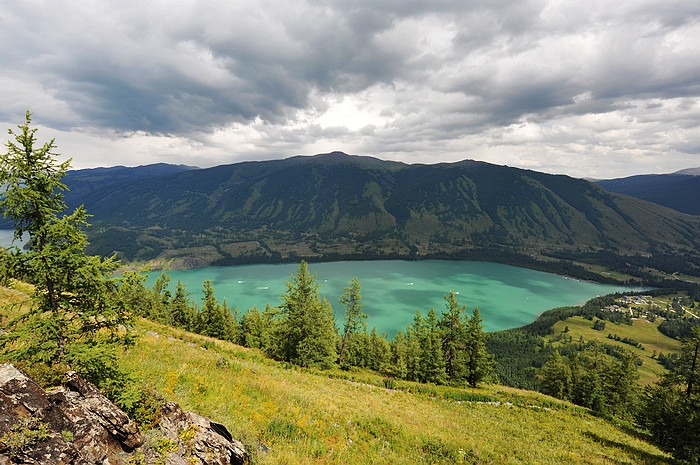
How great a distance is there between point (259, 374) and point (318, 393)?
4.61 metres

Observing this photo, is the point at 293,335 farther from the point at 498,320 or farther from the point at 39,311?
the point at 498,320

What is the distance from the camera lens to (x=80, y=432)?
23.6ft

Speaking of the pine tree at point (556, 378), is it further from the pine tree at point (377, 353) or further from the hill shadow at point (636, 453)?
the hill shadow at point (636, 453)

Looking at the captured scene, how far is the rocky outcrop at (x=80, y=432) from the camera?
20.6ft

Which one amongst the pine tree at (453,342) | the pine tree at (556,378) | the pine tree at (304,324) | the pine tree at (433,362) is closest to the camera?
the pine tree at (304,324)

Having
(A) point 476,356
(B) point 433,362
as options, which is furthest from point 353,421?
(A) point 476,356

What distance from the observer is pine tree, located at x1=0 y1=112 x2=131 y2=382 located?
843 centimetres

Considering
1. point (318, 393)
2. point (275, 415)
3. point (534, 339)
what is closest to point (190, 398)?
point (275, 415)

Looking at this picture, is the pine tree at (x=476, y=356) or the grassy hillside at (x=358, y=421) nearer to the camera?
the grassy hillside at (x=358, y=421)

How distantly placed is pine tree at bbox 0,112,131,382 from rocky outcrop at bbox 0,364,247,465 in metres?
0.79

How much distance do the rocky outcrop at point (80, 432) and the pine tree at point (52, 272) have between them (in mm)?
790

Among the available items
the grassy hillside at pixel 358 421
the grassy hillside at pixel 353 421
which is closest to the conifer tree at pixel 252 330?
the grassy hillside at pixel 353 421

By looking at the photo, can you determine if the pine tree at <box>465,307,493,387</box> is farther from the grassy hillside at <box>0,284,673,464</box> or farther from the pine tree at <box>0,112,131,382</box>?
the pine tree at <box>0,112,131,382</box>

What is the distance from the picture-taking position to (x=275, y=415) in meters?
14.7
